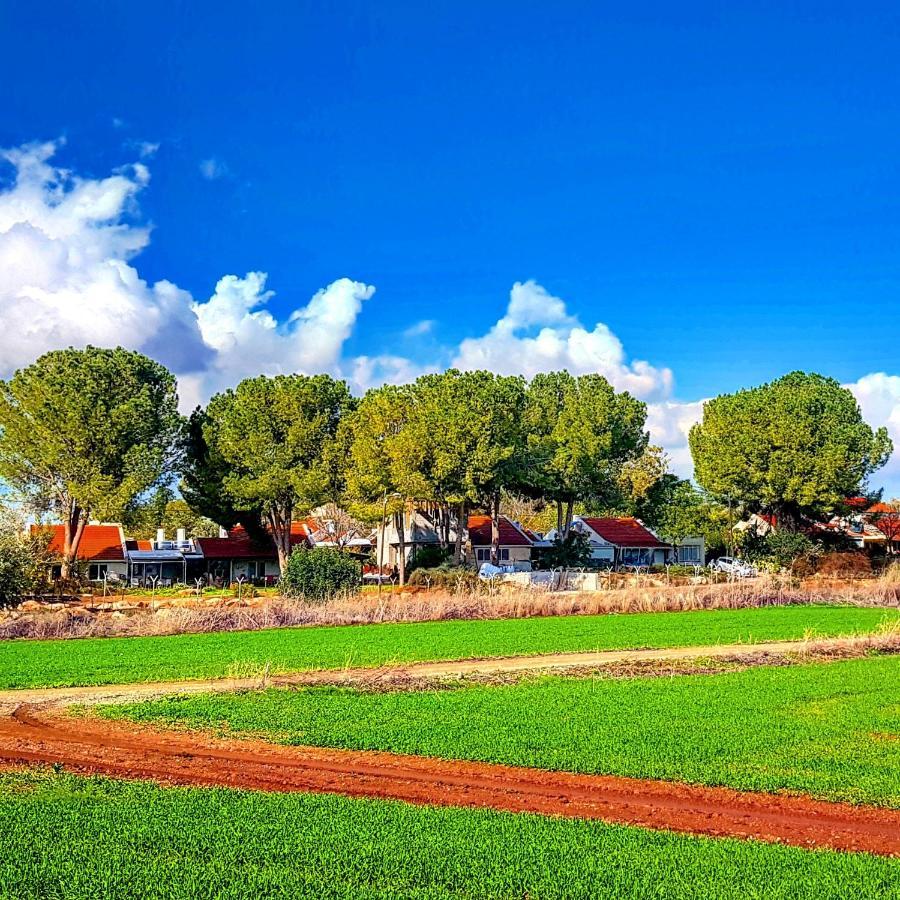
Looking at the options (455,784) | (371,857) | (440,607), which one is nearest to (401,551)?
(440,607)

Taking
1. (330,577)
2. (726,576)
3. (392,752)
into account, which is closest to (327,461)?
(330,577)

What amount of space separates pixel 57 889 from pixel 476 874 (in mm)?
3346

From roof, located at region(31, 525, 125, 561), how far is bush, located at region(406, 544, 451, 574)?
784 inches

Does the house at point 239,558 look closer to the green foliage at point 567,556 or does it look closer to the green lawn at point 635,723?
the green foliage at point 567,556

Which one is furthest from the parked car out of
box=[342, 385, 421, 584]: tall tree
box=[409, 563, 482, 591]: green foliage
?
box=[342, 385, 421, 584]: tall tree

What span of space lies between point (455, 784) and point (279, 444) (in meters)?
46.6

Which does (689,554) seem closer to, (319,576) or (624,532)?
(624,532)

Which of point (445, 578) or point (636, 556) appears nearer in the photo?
point (445, 578)

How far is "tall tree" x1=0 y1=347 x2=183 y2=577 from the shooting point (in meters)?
51.2

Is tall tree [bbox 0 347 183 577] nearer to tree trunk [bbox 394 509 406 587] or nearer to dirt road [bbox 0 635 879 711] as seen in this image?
tree trunk [bbox 394 509 406 587]

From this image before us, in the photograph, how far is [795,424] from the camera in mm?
57969

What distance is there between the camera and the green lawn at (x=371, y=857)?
6.99 m

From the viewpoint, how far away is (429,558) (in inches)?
2184

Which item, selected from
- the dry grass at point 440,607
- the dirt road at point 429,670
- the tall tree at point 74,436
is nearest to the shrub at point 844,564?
the dry grass at point 440,607
